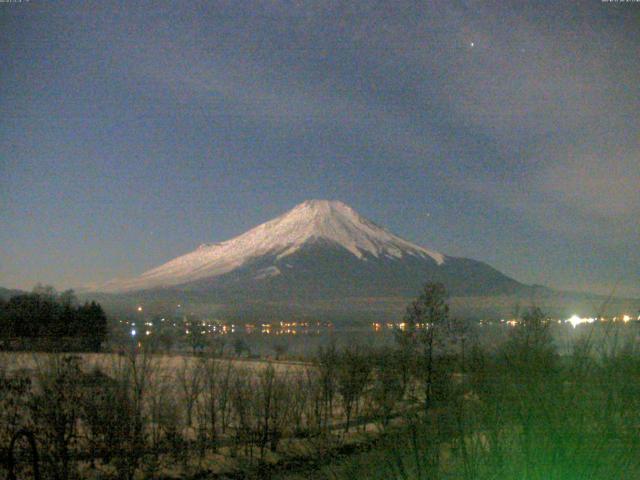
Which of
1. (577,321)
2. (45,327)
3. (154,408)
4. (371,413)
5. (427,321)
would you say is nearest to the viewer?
(577,321)

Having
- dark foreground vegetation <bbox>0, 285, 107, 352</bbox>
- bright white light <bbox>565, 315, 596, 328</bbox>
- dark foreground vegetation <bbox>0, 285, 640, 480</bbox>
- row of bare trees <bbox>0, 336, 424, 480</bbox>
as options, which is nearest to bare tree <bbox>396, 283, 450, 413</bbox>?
dark foreground vegetation <bbox>0, 285, 640, 480</bbox>

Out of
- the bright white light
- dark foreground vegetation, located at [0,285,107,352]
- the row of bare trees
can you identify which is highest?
the bright white light

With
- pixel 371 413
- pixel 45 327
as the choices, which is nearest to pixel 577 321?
pixel 371 413

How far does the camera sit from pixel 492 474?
12.8 feet

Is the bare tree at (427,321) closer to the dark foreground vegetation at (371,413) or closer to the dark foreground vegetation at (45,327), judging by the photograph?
the dark foreground vegetation at (371,413)

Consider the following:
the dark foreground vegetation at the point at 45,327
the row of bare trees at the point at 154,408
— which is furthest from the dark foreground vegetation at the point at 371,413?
the dark foreground vegetation at the point at 45,327

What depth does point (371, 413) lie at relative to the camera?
1644 centimetres

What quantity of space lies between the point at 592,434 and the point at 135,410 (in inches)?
544

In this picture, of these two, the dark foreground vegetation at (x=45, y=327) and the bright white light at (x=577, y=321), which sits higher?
the bright white light at (x=577, y=321)

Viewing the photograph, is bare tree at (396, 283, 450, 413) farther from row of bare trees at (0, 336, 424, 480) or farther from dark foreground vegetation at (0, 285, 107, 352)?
dark foreground vegetation at (0, 285, 107, 352)

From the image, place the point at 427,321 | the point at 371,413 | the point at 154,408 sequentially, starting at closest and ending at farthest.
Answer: the point at 371,413, the point at 154,408, the point at 427,321

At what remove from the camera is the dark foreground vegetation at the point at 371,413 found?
396 cm

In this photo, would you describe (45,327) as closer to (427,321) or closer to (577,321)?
(427,321)

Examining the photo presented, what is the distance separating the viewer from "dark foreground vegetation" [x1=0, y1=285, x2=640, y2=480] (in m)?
3.96
